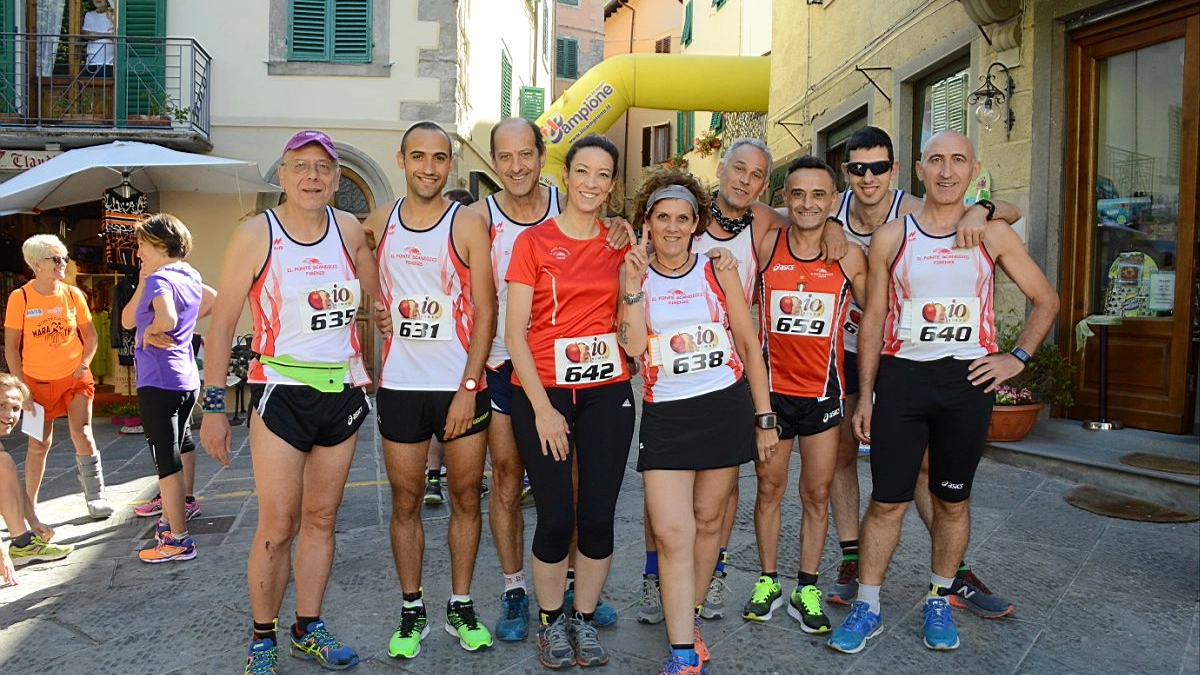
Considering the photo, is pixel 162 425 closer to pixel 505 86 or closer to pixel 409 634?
pixel 409 634

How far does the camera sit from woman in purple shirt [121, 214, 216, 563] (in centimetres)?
437

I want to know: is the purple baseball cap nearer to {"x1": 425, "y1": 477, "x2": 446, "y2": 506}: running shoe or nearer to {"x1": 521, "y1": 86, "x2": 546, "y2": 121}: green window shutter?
{"x1": 425, "y1": 477, "x2": 446, "y2": 506}: running shoe

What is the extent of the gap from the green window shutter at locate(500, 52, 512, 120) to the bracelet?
1203 centimetres

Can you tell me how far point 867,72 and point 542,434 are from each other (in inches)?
298

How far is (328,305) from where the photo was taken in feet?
9.84

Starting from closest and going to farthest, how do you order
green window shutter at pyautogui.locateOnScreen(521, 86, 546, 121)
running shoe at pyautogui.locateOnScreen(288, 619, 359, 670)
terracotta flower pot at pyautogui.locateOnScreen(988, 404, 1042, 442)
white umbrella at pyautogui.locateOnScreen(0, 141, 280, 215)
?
1. running shoe at pyautogui.locateOnScreen(288, 619, 359, 670)
2. terracotta flower pot at pyautogui.locateOnScreen(988, 404, 1042, 442)
3. white umbrella at pyautogui.locateOnScreen(0, 141, 280, 215)
4. green window shutter at pyautogui.locateOnScreen(521, 86, 546, 121)

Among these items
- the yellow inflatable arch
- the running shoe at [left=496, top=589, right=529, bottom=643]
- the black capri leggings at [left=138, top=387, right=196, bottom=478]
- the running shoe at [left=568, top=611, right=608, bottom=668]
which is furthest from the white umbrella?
the running shoe at [left=568, top=611, right=608, bottom=668]

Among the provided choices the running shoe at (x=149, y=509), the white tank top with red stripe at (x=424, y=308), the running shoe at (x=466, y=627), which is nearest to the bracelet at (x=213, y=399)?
the white tank top with red stripe at (x=424, y=308)

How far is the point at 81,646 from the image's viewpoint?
331 centimetres

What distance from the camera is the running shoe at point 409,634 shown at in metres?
3.14

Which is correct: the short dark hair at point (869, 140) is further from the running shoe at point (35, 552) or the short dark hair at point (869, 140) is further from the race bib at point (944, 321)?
the running shoe at point (35, 552)

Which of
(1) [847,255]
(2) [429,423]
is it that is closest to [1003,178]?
(1) [847,255]

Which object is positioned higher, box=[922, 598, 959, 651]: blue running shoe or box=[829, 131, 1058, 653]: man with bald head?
box=[829, 131, 1058, 653]: man with bald head

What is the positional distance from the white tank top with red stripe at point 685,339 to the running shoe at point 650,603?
0.95 meters
